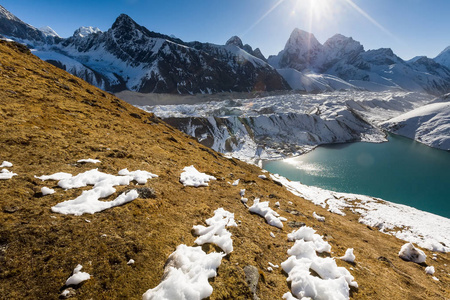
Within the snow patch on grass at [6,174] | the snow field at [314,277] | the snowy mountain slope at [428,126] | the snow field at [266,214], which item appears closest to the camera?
the snow field at [314,277]

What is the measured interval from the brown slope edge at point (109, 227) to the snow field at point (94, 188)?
238 mm

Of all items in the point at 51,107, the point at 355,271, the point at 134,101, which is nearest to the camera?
the point at 355,271

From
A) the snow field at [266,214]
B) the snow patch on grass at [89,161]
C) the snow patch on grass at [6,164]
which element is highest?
the snow patch on grass at [89,161]

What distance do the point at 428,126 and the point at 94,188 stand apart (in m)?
152

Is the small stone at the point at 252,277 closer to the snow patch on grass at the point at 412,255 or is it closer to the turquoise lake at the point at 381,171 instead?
the snow patch on grass at the point at 412,255

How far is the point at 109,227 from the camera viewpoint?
4.79 metres

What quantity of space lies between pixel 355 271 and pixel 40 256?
8.54 m

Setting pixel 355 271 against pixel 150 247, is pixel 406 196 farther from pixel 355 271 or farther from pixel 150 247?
pixel 150 247

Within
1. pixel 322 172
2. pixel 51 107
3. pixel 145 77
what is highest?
pixel 145 77

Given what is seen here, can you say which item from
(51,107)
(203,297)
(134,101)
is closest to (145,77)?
(134,101)

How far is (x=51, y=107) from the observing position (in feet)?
36.9

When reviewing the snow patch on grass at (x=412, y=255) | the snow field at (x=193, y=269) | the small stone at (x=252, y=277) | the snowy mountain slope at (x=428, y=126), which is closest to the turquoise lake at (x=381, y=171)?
the snowy mountain slope at (x=428, y=126)

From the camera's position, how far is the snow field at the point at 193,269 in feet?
11.3

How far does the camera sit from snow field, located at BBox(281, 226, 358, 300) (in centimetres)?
450
